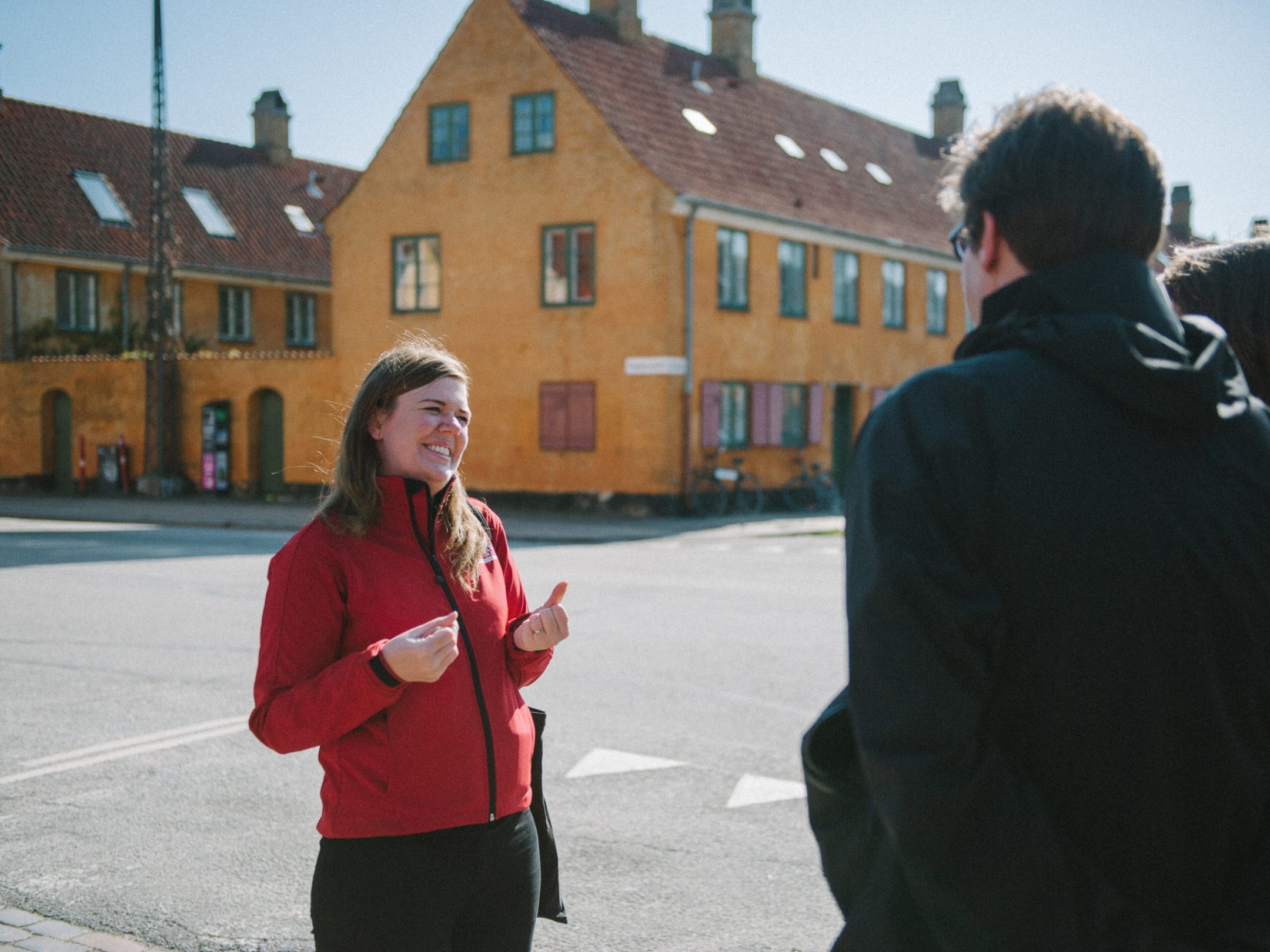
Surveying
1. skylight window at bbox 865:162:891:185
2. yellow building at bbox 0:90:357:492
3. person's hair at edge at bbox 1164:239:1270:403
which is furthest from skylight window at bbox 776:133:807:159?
person's hair at edge at bbox 1164:239:1270:403

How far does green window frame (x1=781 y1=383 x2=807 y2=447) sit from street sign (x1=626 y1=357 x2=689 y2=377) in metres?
3.18

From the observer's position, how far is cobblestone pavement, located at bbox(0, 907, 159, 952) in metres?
4.12

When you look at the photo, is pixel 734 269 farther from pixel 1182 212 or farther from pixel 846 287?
pixel 1182 212

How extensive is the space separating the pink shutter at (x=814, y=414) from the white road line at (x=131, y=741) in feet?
68.8

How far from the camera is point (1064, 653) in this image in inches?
64.2

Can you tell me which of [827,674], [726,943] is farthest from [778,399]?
[726,943]

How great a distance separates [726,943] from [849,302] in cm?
2580

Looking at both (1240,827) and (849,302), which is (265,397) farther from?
(1240,827)

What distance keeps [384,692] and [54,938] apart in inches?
91.1

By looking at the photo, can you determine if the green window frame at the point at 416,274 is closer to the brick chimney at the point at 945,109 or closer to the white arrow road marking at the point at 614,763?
the brick chimney at the point at 945,109

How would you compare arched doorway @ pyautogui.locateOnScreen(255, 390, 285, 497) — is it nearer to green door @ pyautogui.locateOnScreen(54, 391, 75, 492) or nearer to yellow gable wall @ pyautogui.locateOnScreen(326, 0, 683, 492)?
yellow gable wall @ pyautogui.locateOnScreen(326, 0, 683, 492)

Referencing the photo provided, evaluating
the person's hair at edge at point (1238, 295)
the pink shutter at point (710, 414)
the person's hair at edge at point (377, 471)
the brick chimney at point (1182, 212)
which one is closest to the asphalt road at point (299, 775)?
the person's hair at edge at point (377, 471)

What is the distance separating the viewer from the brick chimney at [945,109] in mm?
39875

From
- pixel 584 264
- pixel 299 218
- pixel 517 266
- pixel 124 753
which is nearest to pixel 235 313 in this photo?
pixel 299 218
